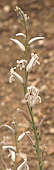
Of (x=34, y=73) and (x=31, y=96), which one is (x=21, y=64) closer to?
(x=31, y=96)

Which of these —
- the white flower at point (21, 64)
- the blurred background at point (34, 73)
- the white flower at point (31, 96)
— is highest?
the white flower at point (21, 64)

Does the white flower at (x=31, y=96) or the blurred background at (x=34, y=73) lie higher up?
the white flower at (x=31, y=96)

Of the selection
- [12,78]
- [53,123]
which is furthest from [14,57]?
[12,78]

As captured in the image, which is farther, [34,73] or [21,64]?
[34,73]

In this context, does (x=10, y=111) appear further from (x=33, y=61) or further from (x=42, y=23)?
(x=33, y=61)

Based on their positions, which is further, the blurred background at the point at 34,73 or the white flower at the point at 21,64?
the blurred background at the point at 34,73

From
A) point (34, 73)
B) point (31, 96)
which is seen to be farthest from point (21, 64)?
point (34, 73)

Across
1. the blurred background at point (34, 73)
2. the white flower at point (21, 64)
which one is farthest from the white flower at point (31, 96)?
the blurred background at point (34, 73)

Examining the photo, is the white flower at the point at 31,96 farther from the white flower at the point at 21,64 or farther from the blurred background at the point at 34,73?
the blurred background at the point at 34,73

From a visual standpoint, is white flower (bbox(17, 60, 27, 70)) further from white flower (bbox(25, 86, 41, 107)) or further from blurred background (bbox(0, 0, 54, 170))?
blurred background (bbox(0, 0, 54, 170))
